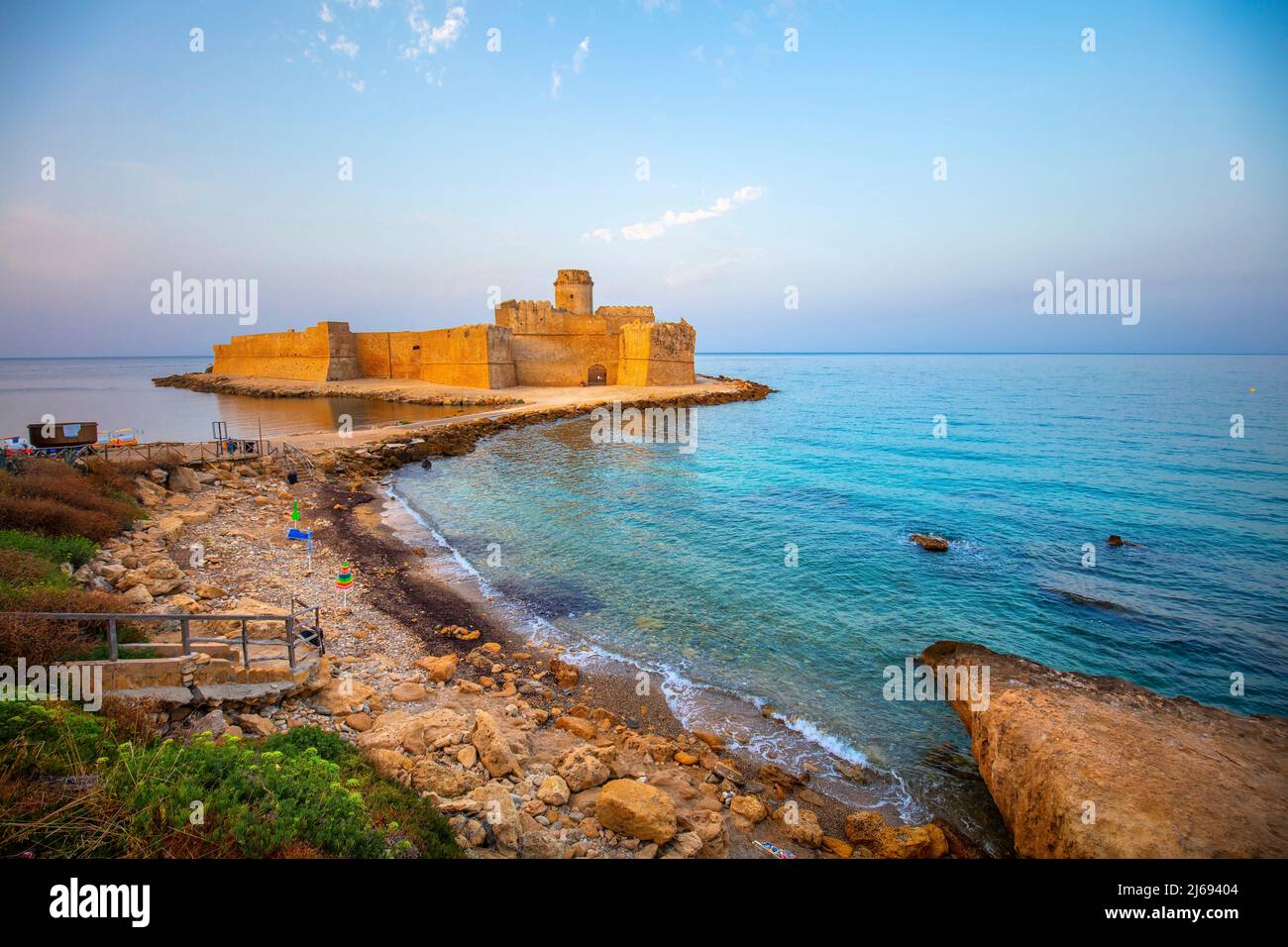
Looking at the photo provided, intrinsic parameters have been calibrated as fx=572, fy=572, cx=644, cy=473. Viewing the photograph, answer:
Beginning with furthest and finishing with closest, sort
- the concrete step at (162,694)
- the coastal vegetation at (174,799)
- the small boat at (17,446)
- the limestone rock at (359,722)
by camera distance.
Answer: the small boat at (17,446)
the limestone rock at (359,722)
the concrete step at (162,694)
the coastal vegetation at (174,799)

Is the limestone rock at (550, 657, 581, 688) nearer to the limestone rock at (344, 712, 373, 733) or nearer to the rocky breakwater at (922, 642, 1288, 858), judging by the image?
the limestone rock at (344, 712, 373, 733)

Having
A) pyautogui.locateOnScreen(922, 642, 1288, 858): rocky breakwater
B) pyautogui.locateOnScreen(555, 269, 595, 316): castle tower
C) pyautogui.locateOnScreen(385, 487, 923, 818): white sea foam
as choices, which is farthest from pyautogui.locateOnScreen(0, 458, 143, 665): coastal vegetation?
pyautogui.locateOnScreen(555, 269, 595, 316): castle tower

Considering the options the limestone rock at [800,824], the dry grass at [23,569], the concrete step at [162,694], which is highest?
the dry grass at [23,569]

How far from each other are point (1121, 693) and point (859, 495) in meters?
10.8

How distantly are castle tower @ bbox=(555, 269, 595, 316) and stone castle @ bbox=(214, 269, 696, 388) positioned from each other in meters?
0.07

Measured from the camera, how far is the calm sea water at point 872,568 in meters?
7.14

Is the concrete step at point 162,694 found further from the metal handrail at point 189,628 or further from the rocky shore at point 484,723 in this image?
the metal handrail at point 189,628

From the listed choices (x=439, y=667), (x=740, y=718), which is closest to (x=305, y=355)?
(x=439, y=667)

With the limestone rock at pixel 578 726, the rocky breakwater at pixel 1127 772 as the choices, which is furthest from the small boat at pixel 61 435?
the rocky breakwater at pixel 1127 772

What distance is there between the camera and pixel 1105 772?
4.66m
